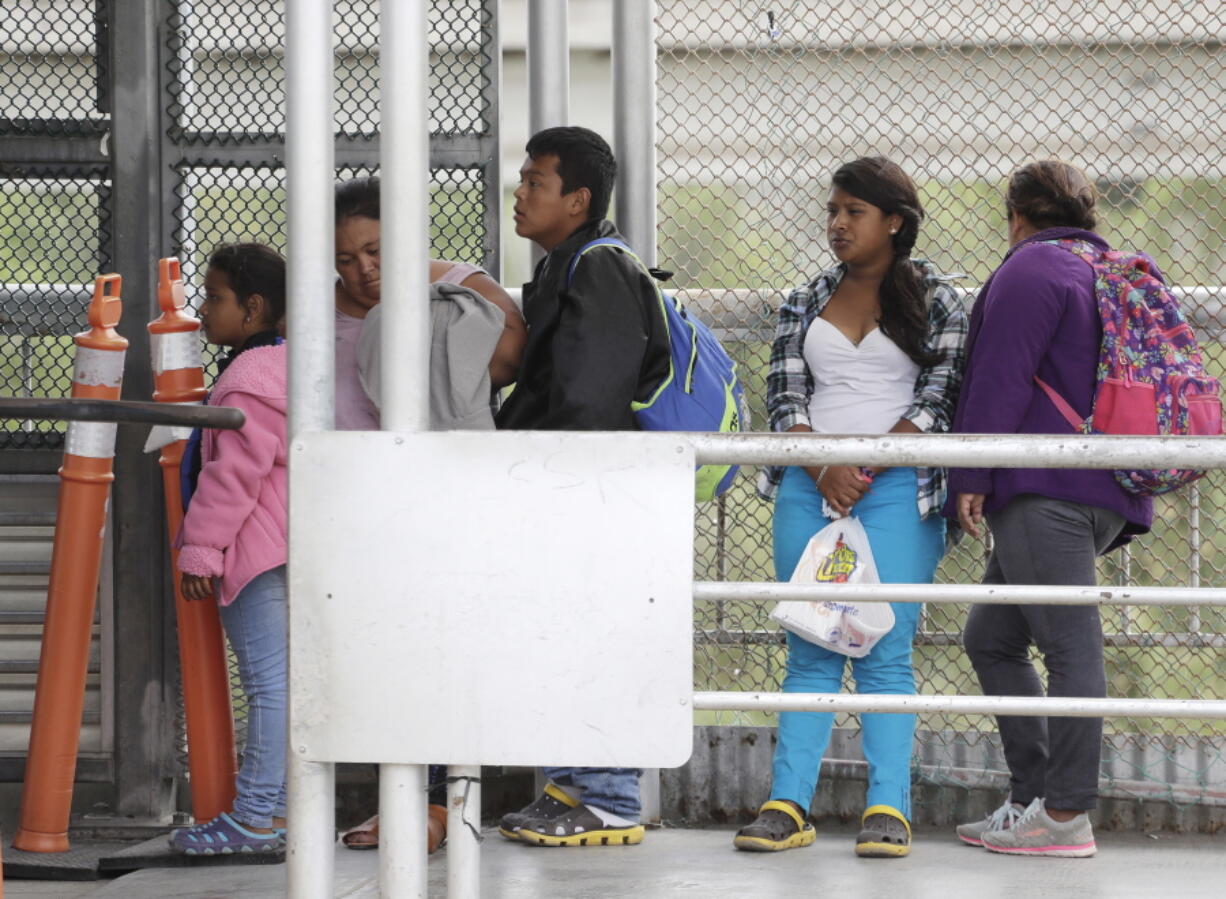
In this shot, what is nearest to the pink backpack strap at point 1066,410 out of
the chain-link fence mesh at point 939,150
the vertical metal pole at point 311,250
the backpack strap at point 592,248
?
the chain-link fence mesh at point 939,150

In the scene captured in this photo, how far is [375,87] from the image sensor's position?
4391mm

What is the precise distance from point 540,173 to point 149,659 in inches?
67.7

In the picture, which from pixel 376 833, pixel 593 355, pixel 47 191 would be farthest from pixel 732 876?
pixel 47 191

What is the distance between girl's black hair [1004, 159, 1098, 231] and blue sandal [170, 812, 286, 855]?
7.78 ft

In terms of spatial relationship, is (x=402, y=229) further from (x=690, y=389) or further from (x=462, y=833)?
(x=690, y=389)

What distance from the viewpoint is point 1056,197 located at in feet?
12.7

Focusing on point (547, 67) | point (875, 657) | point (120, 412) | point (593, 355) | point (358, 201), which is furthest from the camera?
point (547, 67)

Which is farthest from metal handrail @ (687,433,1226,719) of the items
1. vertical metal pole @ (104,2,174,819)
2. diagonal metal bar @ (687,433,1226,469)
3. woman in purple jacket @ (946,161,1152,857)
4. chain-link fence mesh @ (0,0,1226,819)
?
vertical metal pole @ (104,2,174,819)

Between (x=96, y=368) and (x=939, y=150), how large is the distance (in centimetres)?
238

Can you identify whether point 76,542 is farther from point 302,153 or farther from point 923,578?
point 923,578

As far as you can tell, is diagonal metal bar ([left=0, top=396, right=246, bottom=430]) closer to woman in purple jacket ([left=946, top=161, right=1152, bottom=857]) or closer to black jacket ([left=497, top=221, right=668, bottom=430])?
black jacket ([left=497, top=221, right=668, bottom=430])

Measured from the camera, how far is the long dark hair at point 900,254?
12.9ft

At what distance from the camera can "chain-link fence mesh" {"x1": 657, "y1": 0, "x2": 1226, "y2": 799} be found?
452cm

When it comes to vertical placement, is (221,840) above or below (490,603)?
below
